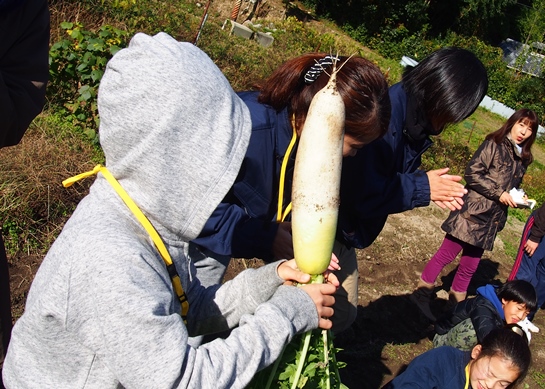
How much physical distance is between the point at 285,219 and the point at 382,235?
3.23 metres

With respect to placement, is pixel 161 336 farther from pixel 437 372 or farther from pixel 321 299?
pixel 437 372

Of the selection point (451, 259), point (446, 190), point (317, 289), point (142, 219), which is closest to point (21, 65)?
point (142, 219)

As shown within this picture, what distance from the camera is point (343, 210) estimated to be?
2709mm

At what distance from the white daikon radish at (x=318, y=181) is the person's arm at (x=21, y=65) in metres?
A: 0.92

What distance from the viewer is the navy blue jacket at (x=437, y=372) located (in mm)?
2883

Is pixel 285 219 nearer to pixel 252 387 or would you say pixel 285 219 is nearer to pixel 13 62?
pixel 252 387

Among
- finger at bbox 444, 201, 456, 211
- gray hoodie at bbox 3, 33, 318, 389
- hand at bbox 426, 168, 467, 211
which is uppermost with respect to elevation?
gray hoodie at bbox 3, 33, 318, 389

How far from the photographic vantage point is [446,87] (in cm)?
285

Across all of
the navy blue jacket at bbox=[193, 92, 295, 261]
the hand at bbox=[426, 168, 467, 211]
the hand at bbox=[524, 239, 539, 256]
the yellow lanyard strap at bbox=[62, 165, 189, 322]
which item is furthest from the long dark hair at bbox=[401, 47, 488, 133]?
the hand at bbox=[524, 239, 539, 256]

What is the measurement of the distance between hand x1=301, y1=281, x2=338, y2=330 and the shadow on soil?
2.13 metres

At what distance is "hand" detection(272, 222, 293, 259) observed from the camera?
2.17 m

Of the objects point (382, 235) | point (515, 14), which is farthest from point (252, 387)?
point (515, 14)

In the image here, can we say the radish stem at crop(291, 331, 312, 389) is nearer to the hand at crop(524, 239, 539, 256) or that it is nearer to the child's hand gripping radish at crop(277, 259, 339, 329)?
the child's hand gripping radish at crop(277, 259, 339, 329)

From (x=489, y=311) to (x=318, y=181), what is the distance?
2.54m
